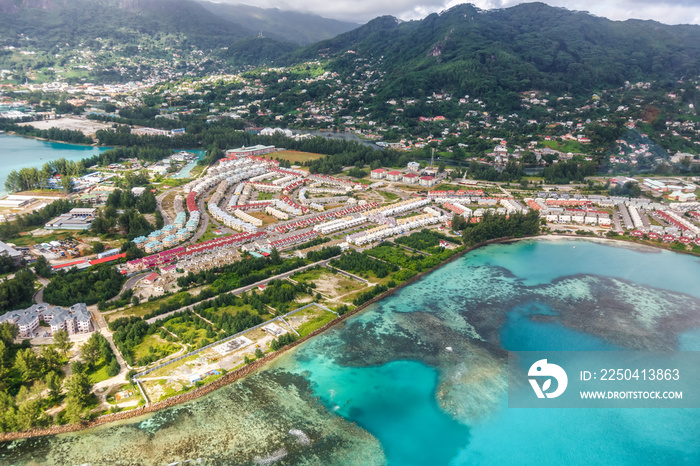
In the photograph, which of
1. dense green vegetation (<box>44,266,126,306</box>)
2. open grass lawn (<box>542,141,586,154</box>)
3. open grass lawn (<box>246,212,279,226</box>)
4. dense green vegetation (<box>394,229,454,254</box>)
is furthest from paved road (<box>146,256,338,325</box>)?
open grass lawn (<box>542,141,586,154</box>)

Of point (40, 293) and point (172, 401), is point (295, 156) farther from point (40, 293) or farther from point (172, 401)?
point (172, 401)

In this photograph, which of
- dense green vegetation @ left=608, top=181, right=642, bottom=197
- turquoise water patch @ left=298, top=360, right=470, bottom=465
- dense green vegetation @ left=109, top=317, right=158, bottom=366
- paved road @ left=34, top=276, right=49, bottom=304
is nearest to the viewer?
turquoise water patch @ left=298, top=360, right=470, bottom=465

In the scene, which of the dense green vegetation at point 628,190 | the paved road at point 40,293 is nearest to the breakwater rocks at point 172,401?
the paved road at point 40,293

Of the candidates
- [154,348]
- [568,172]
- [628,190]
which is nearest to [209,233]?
[154,348]

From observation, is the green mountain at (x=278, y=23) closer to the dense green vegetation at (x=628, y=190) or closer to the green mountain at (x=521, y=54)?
the green mountain at (x=521, y=54)

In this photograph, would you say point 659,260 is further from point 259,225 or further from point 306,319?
point 259,225

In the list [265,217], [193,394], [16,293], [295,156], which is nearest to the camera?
[193,394]

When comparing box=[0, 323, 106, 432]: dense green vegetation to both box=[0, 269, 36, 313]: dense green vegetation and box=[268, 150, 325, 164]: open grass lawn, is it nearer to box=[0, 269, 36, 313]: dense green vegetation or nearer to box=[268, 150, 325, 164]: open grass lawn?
box=[0, 269, 36, 313]: dense green vegetation
